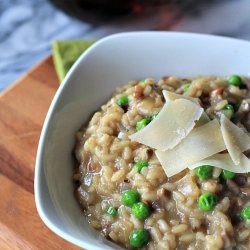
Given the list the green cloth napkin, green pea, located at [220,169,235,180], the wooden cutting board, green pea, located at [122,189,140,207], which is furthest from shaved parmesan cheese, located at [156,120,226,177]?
the green cloth napkin

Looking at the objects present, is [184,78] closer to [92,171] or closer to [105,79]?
[105,79]

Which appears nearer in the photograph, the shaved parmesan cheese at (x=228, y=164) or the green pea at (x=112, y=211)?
the shaved parmesan cheese at (x=228, y=164)

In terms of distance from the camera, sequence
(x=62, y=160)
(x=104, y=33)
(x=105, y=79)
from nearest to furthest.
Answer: (x=62, y=160), (x=105, y=79), (x=104, y=33)

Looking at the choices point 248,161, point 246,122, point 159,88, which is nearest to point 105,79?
point 159,88

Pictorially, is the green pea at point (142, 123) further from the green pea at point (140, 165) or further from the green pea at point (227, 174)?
the green pea at point (227, 174)

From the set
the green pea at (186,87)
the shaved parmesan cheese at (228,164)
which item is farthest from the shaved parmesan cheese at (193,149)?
the green pea at (186,87)

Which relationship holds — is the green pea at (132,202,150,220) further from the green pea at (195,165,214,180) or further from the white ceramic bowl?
the white ceramic bowl
